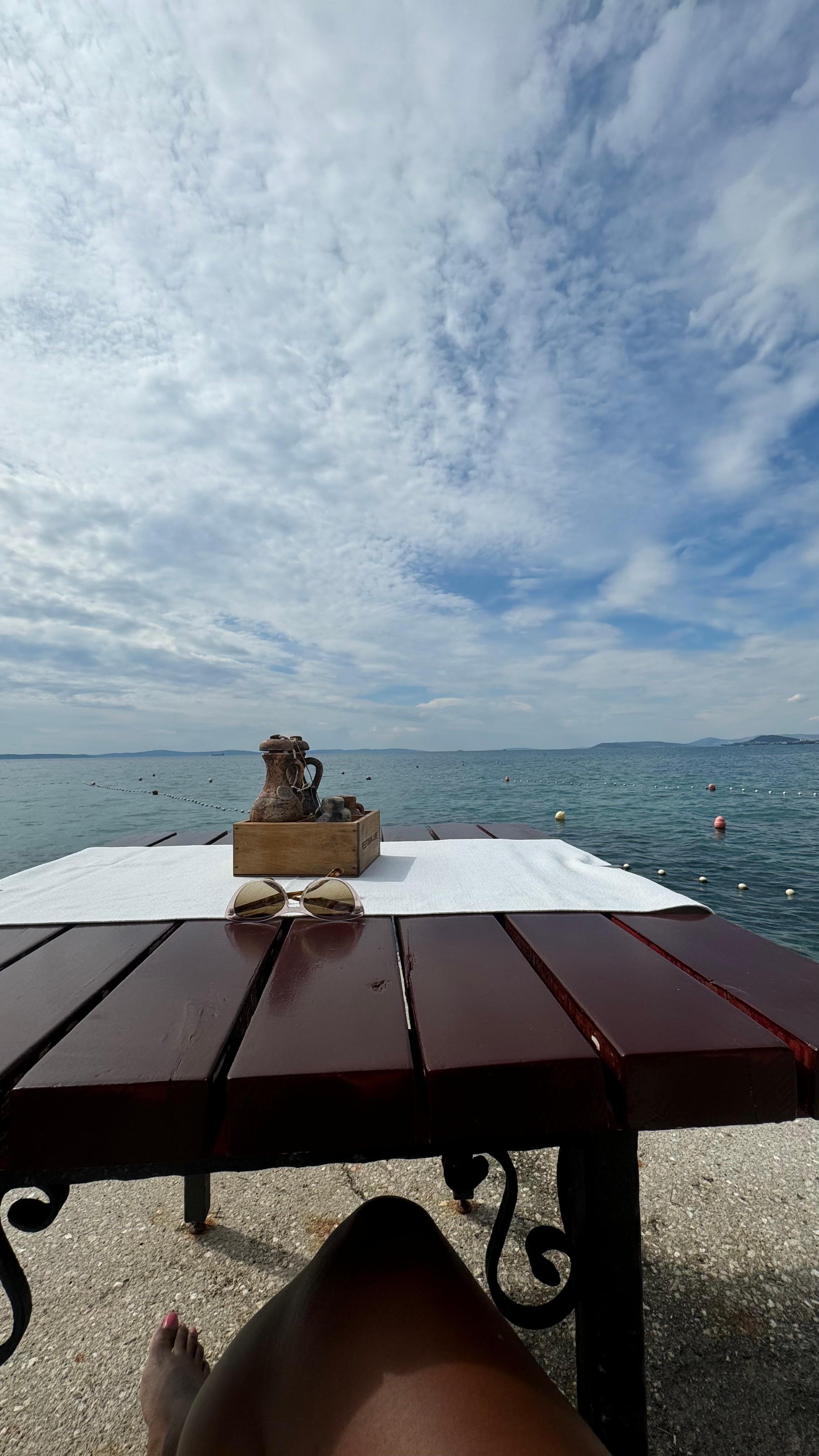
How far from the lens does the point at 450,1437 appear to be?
64 centimetres

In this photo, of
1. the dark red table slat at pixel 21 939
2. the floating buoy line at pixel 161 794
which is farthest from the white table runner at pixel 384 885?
the floating buoy line at pixel 161 794

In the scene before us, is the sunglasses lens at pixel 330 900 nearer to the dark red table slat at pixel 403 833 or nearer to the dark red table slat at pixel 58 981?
the dark red table slat at pixel 58 981

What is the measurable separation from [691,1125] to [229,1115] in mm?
705

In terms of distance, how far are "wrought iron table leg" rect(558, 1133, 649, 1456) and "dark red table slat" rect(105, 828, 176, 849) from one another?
2.21 metres

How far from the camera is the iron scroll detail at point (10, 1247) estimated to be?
36.2 inches

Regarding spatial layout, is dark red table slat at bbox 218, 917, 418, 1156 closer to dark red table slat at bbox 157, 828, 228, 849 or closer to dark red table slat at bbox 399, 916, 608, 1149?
dark red table slat at bbox 399, 916, 608, 1149

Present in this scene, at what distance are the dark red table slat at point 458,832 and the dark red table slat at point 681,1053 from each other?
176 centimetres

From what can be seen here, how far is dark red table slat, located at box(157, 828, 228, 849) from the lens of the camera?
286cm

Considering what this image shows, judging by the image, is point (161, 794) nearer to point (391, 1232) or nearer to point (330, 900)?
point (330, 900)

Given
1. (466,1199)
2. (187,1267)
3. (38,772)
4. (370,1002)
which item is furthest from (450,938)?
(38,772)

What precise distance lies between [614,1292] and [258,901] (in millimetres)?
1111

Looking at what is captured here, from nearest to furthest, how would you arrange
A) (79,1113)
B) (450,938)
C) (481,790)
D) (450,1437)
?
(450,1437) → (79,1113) → (450,938) → (481,790)

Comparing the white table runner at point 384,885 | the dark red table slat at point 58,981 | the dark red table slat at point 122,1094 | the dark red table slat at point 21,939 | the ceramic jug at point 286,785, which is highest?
the ceramic jug at point 286,785

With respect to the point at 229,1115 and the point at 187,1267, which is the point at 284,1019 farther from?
the point at 187,1267
